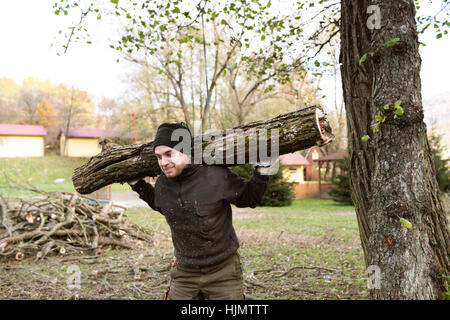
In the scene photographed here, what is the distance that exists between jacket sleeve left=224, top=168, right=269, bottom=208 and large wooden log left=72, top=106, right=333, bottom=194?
0.71 ft

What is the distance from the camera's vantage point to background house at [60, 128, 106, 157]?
1688 inches

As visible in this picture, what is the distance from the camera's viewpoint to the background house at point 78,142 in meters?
42.9

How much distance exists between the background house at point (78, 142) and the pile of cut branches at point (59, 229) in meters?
36.7

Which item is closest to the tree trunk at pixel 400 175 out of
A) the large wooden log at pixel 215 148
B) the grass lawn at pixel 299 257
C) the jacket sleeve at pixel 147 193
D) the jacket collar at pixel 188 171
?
the large wooden log at pixel 215 148

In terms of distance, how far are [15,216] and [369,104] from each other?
7.28 meters

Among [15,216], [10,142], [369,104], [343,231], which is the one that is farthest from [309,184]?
[10,142]

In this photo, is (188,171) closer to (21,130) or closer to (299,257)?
(299,257)

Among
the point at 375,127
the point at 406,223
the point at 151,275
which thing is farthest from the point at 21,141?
the point at 406,223

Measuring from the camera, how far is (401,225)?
2.66 meters

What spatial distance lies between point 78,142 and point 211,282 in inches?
1758

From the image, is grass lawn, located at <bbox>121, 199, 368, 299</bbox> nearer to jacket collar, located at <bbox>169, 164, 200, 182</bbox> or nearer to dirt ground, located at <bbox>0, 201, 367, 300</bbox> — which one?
dirt ground, located at <bbox>0, 201, 367, 300</bbox>

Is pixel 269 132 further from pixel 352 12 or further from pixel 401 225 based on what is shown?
pixel 352 12

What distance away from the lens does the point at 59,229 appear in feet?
24.0

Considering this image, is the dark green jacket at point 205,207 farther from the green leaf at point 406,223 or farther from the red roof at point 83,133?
the red roof at point 83,133
